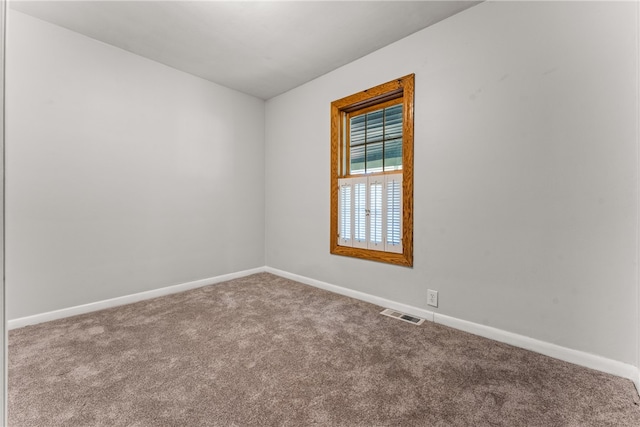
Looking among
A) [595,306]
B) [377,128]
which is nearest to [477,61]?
[377,128]

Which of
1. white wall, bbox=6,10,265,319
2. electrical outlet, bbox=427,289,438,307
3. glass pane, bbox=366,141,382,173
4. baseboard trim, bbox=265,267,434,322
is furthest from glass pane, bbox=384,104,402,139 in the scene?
white wall, bbox=6,10,265,319

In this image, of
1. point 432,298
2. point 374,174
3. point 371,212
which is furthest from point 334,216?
point 432,298

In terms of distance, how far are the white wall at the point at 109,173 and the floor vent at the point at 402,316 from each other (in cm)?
209

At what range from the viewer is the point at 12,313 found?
2119 mm

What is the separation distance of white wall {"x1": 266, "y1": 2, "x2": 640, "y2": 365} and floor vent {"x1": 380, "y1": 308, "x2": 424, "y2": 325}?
0.42 ft

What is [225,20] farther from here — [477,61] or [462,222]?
[462,222]

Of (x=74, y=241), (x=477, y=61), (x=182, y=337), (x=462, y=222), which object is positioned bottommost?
(x=182, y=337)

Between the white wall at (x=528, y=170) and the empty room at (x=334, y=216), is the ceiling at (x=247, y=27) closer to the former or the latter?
the empty room at (x=334, y=216)

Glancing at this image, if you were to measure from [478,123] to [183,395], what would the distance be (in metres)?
2.60

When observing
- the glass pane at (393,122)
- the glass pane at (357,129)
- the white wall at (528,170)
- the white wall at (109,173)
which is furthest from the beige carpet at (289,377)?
the glass pane at (357,129)

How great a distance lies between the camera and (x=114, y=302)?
2.61 meters

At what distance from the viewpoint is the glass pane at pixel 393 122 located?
8.78 ft

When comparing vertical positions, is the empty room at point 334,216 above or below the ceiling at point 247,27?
below

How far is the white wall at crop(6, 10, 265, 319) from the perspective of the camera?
2182mm
